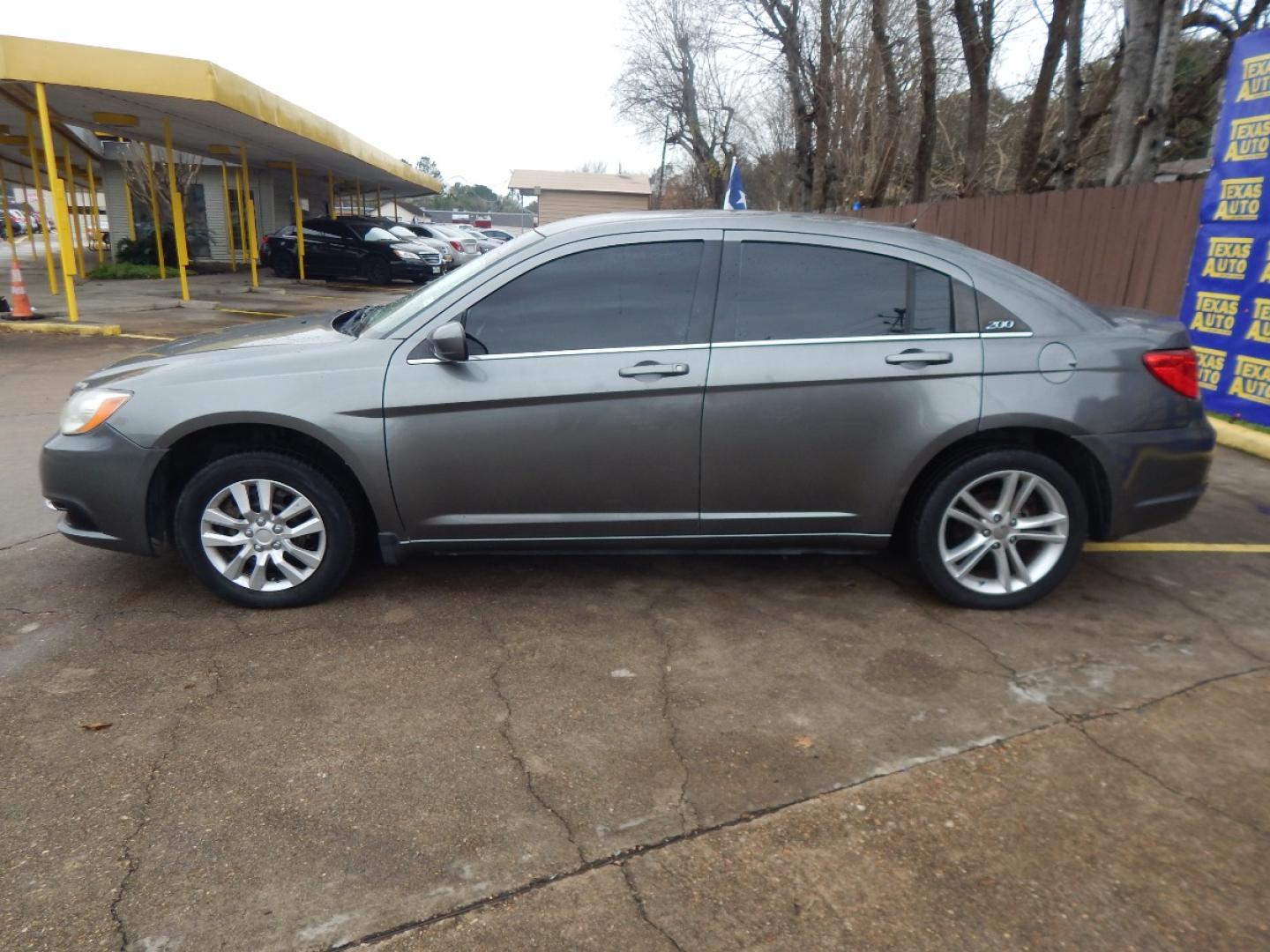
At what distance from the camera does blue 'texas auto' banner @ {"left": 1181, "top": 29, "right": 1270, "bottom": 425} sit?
686 cm

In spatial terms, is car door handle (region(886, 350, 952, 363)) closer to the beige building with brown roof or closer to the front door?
the front door

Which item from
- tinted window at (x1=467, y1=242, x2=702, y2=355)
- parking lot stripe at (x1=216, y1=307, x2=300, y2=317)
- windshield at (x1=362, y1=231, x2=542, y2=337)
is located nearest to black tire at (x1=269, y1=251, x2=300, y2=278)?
parking lot stripe at (x1=216, y1=307, x2=300, y2=317)

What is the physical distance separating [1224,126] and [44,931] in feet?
29.3

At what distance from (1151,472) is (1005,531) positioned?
67 cm

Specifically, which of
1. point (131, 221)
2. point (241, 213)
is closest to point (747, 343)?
point (241, 213)

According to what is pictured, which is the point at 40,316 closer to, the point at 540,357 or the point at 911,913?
the point at 540,357

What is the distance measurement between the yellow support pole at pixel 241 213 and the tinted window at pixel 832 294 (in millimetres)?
24545

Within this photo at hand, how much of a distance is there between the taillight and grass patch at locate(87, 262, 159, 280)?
78.3 feet

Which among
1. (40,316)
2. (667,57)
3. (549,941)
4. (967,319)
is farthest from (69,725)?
(667,57)

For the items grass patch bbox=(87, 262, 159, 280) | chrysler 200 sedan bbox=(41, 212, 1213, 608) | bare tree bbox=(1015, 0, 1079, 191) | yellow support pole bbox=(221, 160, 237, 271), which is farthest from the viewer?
yellow support pole bbox=(221, 160, 237, 271)

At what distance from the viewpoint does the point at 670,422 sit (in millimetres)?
3762

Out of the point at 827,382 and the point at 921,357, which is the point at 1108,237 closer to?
the point at 921,357

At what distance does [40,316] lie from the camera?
1366 cm

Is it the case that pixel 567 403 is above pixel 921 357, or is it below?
below
